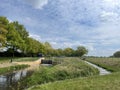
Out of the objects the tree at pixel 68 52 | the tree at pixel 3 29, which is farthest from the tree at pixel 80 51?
the tree at pixel 3 29

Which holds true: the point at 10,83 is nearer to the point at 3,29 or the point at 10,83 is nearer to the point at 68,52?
the point at 3,29

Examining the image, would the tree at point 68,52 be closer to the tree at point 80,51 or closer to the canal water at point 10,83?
the tree at point 80,51

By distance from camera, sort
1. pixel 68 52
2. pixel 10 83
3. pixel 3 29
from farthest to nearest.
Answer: pixel 68 52
pixel 3 29
pixel 10 83

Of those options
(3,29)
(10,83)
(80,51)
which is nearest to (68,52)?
(80,51)

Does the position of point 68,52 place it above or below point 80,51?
below

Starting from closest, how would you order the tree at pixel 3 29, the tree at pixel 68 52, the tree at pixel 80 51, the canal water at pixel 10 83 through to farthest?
the canal water at pixel 10 83 → the tree at pixel 3 29 → the tree at pixel 68 52 → the tree at pixel 80 51

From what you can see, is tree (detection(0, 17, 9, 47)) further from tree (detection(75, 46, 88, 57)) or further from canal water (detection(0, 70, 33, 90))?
tree (detection(75, 46, 88, 57))

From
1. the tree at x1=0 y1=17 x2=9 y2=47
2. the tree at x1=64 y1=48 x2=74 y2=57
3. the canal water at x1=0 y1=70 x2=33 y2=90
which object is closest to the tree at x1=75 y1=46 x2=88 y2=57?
the tree at x1=64 y1=48 x2=74 y2=57

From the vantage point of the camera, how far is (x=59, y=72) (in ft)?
85.8

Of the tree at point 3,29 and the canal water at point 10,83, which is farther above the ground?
the tree at point 3,29

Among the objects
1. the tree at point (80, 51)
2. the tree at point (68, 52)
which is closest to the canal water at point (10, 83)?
the tree at point (68, 52)

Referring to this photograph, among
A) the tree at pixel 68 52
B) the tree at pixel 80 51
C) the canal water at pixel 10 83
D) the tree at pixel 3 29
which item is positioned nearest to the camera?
the canal water at pixel 10 83

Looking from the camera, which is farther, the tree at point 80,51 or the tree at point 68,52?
the tree at point 80,51

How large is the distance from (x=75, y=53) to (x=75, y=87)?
137 m
